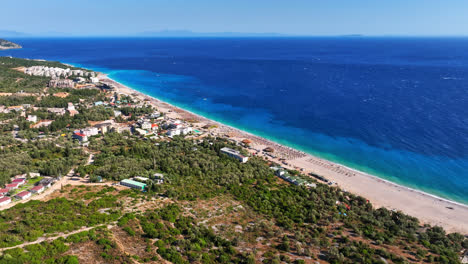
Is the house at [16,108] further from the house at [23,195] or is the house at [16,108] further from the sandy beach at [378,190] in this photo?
the sandy beach at [378,190]

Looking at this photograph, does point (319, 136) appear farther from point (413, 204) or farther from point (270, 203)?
point (270, 203)

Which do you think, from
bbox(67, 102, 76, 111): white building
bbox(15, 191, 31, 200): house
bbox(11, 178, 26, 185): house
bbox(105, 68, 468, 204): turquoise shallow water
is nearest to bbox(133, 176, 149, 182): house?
bbox(15, 191, 31, 200): house

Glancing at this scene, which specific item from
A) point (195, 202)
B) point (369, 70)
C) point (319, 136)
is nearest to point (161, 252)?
point (195, 202)

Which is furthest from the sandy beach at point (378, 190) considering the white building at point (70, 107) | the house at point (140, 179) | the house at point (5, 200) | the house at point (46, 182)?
the white building at point (70, 107)

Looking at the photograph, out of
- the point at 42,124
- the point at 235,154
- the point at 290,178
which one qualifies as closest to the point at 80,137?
the point at 42,124

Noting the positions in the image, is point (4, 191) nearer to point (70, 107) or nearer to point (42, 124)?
point (42, 124)

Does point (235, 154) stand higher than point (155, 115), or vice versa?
point (155, 115)
